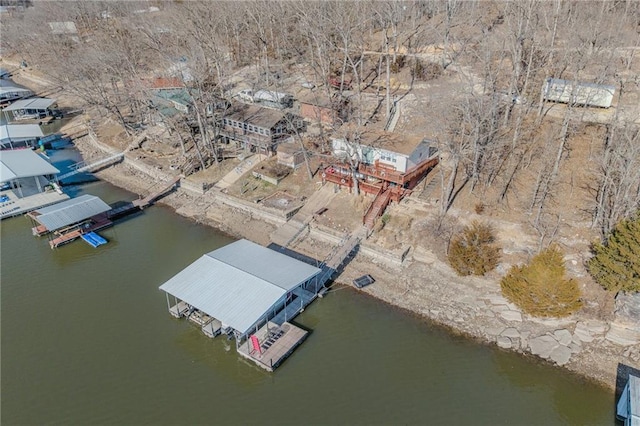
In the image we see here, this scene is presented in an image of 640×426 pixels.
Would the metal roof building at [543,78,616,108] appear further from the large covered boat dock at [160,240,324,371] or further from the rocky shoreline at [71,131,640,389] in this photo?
the large covered boat dock at [160,240,324,371]

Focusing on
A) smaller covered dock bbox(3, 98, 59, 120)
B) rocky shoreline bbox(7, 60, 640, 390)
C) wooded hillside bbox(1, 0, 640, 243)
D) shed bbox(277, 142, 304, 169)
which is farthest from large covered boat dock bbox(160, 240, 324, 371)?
smaller covered dock bbox(3, 98, 59, 120)

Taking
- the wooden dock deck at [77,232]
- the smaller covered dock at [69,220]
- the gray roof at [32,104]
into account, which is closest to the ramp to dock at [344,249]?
the smaller covered dock at [69,220]

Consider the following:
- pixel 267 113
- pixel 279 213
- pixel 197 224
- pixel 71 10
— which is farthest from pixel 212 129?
pixel 71 10

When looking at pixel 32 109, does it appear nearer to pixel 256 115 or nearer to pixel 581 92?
pixel 256 115

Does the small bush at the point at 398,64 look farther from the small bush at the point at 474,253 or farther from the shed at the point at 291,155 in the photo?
the small bush at the point at 474,253

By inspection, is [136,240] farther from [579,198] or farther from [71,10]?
[71,10]
